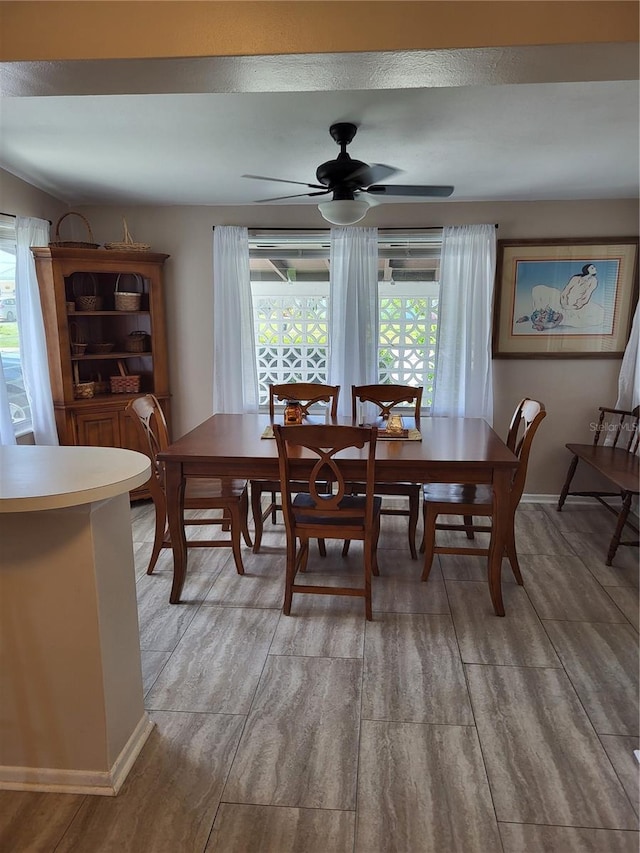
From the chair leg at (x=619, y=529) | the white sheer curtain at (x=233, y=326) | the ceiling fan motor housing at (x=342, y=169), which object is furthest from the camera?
the white sheer curtain at (x=233, y=326)

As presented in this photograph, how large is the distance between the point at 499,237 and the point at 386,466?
2.39m

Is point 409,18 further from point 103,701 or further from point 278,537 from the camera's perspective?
point 278,537

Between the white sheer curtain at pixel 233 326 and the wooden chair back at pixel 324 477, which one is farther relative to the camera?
the white sheer curtain at pixel 233 326

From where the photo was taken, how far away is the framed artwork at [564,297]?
12.6 ft

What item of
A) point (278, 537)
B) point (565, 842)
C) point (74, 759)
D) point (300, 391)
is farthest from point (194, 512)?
point (565, 842)

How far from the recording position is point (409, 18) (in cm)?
135

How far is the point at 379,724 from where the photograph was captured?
1.86m

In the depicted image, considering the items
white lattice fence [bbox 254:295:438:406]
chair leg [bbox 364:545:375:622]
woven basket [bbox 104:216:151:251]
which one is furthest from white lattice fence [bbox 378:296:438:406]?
chair leg [bbox 364:545:375:622]

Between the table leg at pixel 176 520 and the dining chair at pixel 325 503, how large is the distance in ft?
1.76

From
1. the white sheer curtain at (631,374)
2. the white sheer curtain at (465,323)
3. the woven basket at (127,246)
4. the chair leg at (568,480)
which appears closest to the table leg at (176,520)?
the woven basket at (127,246)

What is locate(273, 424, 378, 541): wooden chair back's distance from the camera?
7.37ft

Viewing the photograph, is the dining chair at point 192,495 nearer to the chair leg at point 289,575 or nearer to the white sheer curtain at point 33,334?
the chair leg at point 289,575

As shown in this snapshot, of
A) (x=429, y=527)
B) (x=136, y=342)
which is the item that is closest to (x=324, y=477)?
(x=429, y=527)

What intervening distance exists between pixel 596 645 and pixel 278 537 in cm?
191
